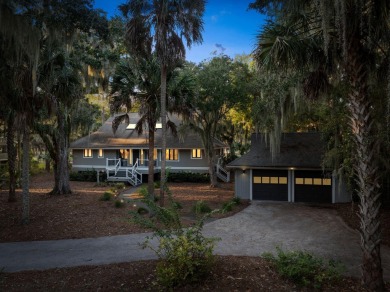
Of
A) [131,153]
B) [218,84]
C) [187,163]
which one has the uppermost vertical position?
[218,84]

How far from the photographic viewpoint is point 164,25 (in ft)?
43.2

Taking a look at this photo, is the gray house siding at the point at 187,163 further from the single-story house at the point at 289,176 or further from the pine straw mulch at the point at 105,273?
the pine straw mulch at the point at 105,273

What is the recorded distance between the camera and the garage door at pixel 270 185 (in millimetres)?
18953

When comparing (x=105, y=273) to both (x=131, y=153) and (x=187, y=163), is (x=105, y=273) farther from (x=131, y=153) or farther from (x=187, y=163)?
(x=131, y=153)

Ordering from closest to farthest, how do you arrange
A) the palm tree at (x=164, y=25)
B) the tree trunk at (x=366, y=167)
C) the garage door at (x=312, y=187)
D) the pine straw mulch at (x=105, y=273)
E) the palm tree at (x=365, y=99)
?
1. the palm tree at (x=365, y=99)
2. the tree trunk at (x=366, y=167)
3. the pine straw mulch at (x=105, y=273)
4. the palm tree at (x=164, y=25)
5. the garage door at (x=312, y=187)

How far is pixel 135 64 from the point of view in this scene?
15.5 meters

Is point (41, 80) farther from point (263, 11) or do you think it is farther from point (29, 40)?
point (263, 11)

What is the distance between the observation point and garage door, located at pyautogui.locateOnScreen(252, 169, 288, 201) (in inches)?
746

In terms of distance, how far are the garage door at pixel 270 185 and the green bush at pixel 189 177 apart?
9.15m

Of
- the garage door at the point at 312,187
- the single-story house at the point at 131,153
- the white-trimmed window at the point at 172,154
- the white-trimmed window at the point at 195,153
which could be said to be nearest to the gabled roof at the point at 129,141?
the single-story house at the point at 131,153

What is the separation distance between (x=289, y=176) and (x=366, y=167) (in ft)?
41.4

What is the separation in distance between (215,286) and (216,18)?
12.2 m

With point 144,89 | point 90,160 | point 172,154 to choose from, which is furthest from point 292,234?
point 90,160

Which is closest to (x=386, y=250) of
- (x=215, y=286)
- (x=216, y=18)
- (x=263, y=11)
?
(x=215, y=286)
